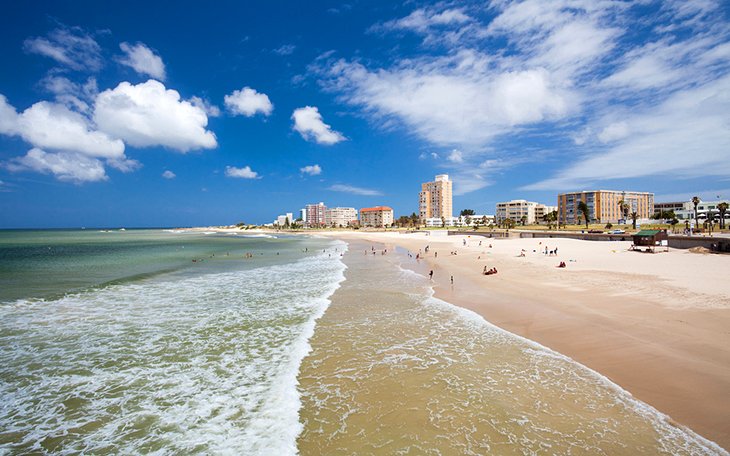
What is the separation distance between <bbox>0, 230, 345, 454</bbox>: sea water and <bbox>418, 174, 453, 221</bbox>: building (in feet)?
521

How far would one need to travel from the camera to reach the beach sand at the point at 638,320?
23.7ft

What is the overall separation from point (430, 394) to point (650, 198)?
18823 centimetres

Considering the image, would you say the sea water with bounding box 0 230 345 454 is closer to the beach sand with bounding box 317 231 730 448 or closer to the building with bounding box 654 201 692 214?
the beach sand with bounding box 317 231 730 448

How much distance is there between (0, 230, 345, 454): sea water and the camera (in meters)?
6.44

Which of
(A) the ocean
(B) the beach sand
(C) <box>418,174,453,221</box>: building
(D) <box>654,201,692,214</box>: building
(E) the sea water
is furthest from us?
(C) <box>418,174,453,221</box>: building

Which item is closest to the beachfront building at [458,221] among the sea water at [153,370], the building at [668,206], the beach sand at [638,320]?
the building at [668,206]

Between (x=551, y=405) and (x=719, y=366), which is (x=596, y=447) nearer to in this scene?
(x=551, y=405)

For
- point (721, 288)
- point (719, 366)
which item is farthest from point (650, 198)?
point (719, 366)

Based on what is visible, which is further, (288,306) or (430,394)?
(288,306)

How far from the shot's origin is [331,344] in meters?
10.9

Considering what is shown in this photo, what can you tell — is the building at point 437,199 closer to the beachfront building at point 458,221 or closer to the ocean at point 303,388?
the beachfront building at point 458,221

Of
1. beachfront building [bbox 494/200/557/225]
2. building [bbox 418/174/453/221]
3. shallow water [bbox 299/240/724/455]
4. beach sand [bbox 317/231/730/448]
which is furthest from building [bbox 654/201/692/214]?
shallow water [bbox 299/240/724/455]

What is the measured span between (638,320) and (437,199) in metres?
165

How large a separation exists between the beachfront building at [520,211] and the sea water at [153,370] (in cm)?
15510
